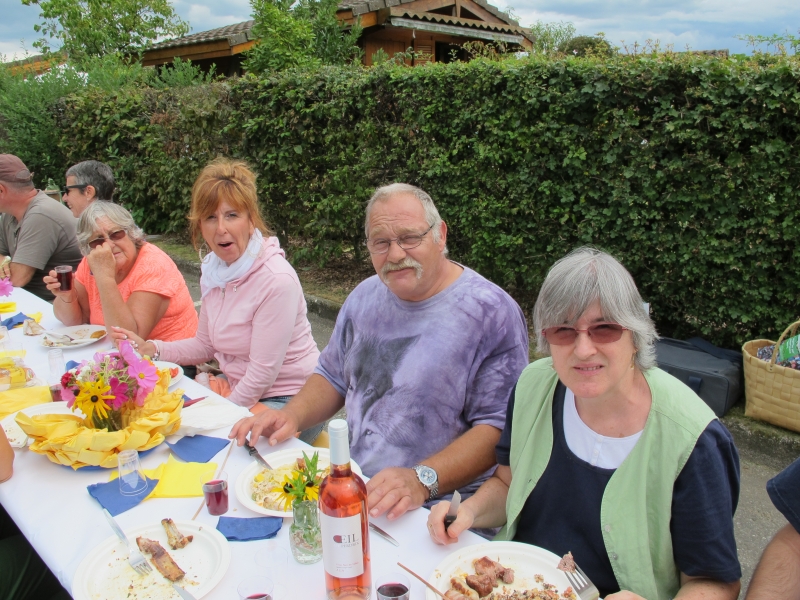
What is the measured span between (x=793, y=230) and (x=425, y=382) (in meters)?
2.96

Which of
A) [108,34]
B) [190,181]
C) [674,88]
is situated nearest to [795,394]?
[674,88]

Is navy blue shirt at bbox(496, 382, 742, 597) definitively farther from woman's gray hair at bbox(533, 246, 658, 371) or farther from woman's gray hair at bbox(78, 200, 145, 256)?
woman's gray hair at bbox(78, 200, 145, 256)

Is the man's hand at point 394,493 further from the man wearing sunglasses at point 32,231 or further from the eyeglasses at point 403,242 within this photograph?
the man wearing sunglasses at point 32,231

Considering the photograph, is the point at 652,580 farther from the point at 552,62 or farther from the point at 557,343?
the point at 552,62

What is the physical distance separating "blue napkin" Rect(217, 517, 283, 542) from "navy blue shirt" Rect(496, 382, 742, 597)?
2.47 ft

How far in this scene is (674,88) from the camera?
4.18 meters

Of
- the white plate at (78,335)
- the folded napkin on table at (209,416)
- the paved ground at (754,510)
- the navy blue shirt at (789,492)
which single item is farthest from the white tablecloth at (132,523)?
the paved ground at (754,510)

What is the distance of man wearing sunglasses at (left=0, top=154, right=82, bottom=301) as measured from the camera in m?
4.74

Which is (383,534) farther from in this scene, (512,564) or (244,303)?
(244,303)

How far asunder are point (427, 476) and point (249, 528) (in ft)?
1.90

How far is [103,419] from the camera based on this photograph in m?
2.11

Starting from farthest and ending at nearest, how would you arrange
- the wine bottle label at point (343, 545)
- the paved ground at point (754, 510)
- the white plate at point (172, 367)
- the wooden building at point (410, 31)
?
the wooden building at point (410, 31) → the paved ground at point (754, 510) → the white plate at point (172, 367) → the wine bottle label at point (343, 545)

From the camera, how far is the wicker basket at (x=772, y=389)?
12.0 feet

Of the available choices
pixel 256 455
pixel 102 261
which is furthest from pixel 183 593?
pixel 102 261
